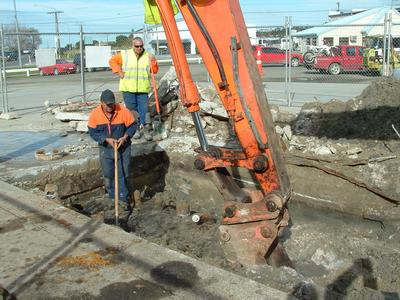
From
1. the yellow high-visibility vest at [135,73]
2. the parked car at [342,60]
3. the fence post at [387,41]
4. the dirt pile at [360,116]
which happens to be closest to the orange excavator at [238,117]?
the dirt pile at [360,116]

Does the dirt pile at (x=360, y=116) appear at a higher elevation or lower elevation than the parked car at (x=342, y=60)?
lower

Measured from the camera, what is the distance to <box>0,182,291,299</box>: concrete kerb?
366cm

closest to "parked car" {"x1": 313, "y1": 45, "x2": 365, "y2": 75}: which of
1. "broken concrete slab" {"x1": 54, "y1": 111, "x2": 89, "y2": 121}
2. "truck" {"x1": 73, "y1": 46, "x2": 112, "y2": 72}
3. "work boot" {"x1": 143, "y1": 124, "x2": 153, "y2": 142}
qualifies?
"truck" {"x1": 73, "y1": 46, "x2": 112, "y2": 72}

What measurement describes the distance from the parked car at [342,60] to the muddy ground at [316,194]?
13.1 m

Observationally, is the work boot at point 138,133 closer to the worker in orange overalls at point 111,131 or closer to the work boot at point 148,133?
the work boot at point 148,133

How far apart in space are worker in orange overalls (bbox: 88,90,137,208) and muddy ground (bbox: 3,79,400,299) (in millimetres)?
742

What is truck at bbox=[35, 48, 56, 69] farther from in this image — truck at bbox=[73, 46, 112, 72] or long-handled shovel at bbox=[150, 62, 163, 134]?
long-handled shovel at bbox=[150, 62, 163, 134]

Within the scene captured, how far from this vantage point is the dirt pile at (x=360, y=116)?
8180 millimetres

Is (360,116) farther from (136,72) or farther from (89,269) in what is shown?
(89,269)

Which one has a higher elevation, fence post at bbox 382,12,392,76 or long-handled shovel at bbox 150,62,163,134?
fence post at bbox 382,12,392,76

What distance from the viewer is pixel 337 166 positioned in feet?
23.7

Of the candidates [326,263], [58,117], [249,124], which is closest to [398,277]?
[326,263]

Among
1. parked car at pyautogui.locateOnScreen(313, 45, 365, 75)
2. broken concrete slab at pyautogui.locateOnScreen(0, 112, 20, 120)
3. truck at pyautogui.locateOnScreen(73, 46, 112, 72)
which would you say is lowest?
broken concrete slab at pyautogui.locateOnScreen(0, 112, 20, 120)

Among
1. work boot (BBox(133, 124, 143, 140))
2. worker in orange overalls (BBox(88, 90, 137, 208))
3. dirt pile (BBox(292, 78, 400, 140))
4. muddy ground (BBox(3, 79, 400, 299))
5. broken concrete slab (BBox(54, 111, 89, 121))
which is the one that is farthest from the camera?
broken concrete slab (BBox(54, 111, 89, 121))
